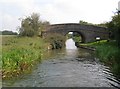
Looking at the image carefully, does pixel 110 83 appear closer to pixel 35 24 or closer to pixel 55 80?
pixel 55 80

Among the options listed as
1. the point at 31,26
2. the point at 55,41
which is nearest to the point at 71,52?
the point at 55,41

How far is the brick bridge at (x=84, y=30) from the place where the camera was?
72162mm

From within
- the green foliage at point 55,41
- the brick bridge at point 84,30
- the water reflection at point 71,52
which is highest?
the brick bridge at point 84,30

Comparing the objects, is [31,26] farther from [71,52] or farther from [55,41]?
[71,52]

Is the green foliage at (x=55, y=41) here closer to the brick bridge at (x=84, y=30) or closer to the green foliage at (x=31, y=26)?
the green foliage at (x=31, y=26)

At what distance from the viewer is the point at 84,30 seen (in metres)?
75.4

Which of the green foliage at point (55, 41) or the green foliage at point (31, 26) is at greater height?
the green foliage at point (31, 26)

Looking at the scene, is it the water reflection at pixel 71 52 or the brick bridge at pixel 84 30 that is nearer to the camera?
the water reflection at pixel 71 52

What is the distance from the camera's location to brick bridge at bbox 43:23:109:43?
72162 mm

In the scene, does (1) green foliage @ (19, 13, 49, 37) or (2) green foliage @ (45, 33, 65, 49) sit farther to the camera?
(1) green foliage @ (19, 13, 49, 37)

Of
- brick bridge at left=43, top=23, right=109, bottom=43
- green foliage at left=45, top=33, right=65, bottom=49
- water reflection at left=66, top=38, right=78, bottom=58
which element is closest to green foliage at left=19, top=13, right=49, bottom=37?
green foliage at left=45, top=33, right=65, bottom=49

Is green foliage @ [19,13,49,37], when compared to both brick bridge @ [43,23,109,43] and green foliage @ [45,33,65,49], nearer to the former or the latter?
green foliage @ [45,33,65,49]

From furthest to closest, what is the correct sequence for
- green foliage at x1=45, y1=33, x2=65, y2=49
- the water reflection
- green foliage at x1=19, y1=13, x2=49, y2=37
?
1. green foliage at x1=19, y1=13, x2=49, y2=37
2. green foliage at x1=45, y1=33, x2=65, y2=49
3. the water reflection

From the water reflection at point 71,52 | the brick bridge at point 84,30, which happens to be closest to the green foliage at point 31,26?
the brick bridge at point 84,30
